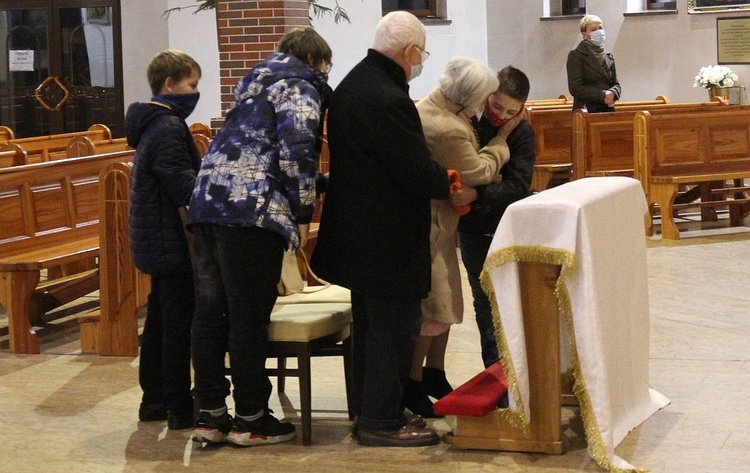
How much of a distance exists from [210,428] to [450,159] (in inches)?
54.3

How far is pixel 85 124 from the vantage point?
606 inches

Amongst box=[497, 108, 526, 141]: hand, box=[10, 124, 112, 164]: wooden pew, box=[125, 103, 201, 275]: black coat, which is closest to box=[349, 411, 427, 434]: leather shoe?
box=[125, 103, 201, 275]: black coat

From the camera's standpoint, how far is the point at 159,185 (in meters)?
4.74

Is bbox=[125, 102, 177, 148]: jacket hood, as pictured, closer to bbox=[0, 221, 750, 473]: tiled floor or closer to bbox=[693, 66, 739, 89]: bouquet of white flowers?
bbox=[0, 221, 750, 473]: tiled floor

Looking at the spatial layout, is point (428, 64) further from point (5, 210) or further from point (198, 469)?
point (198, 469)

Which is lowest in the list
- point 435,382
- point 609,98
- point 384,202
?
point 435,382

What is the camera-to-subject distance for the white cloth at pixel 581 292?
4.05 m

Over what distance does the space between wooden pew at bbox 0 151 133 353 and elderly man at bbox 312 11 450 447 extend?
256 centimetres

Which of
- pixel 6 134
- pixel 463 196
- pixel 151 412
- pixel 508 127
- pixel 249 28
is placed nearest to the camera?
pixel 463 196

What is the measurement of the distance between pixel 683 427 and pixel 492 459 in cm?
84

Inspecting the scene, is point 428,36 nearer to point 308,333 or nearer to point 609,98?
point 609,98

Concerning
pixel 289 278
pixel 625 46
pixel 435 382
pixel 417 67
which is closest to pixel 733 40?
pixel 625 46

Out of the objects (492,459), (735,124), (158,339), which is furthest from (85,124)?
(492,459)

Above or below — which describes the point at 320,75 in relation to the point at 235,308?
above
